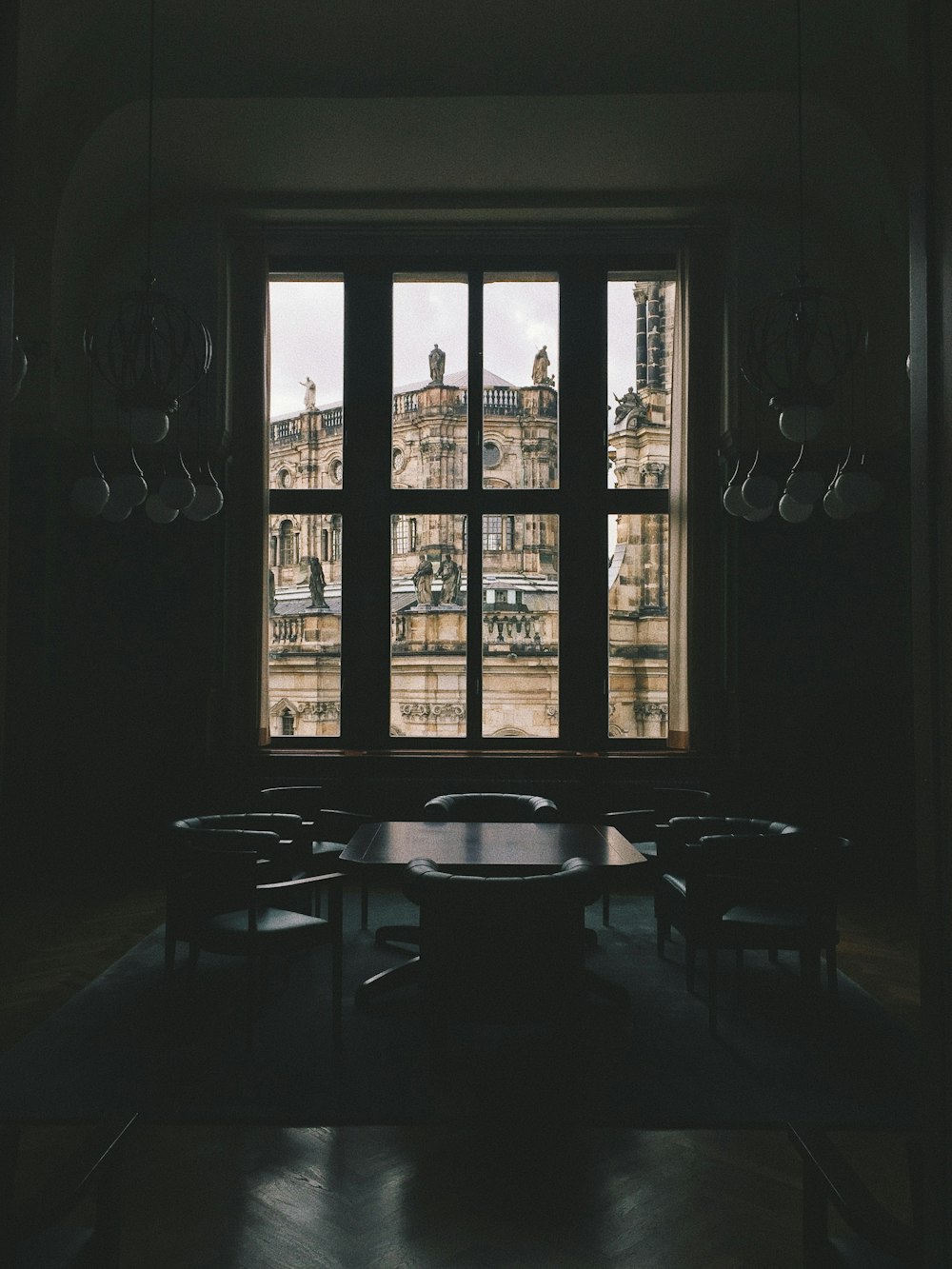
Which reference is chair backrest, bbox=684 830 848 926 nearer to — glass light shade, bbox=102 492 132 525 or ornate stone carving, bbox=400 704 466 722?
glass light shade, bbox=102 492 132 525

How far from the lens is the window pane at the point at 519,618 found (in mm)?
7527

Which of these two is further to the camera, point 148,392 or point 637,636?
point 637,636

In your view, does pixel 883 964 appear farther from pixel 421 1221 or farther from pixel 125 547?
pixel 125 547

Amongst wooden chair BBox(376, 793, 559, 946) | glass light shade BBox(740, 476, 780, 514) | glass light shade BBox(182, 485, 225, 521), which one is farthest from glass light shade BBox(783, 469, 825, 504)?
glass light shade BBox(182, 485, 225, 521)

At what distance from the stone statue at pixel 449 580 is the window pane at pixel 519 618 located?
0.22m

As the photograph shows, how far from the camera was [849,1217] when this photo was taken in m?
1.44

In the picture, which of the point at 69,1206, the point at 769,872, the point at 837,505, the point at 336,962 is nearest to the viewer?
the point at 69,1206

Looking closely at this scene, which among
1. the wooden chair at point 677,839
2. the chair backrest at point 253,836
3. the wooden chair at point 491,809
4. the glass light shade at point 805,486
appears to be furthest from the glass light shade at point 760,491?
the chair backrest at point 253,836

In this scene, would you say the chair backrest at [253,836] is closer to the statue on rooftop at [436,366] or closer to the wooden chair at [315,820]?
the wooden chair at [315,820]

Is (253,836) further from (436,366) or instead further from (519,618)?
(436,366)

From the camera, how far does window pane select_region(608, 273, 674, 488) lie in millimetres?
7555

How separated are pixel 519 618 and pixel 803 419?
422 centimetres

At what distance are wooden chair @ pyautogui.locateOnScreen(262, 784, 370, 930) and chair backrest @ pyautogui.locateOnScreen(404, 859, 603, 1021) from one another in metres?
1.47

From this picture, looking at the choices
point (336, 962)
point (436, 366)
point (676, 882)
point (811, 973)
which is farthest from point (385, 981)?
point (436, 366)
